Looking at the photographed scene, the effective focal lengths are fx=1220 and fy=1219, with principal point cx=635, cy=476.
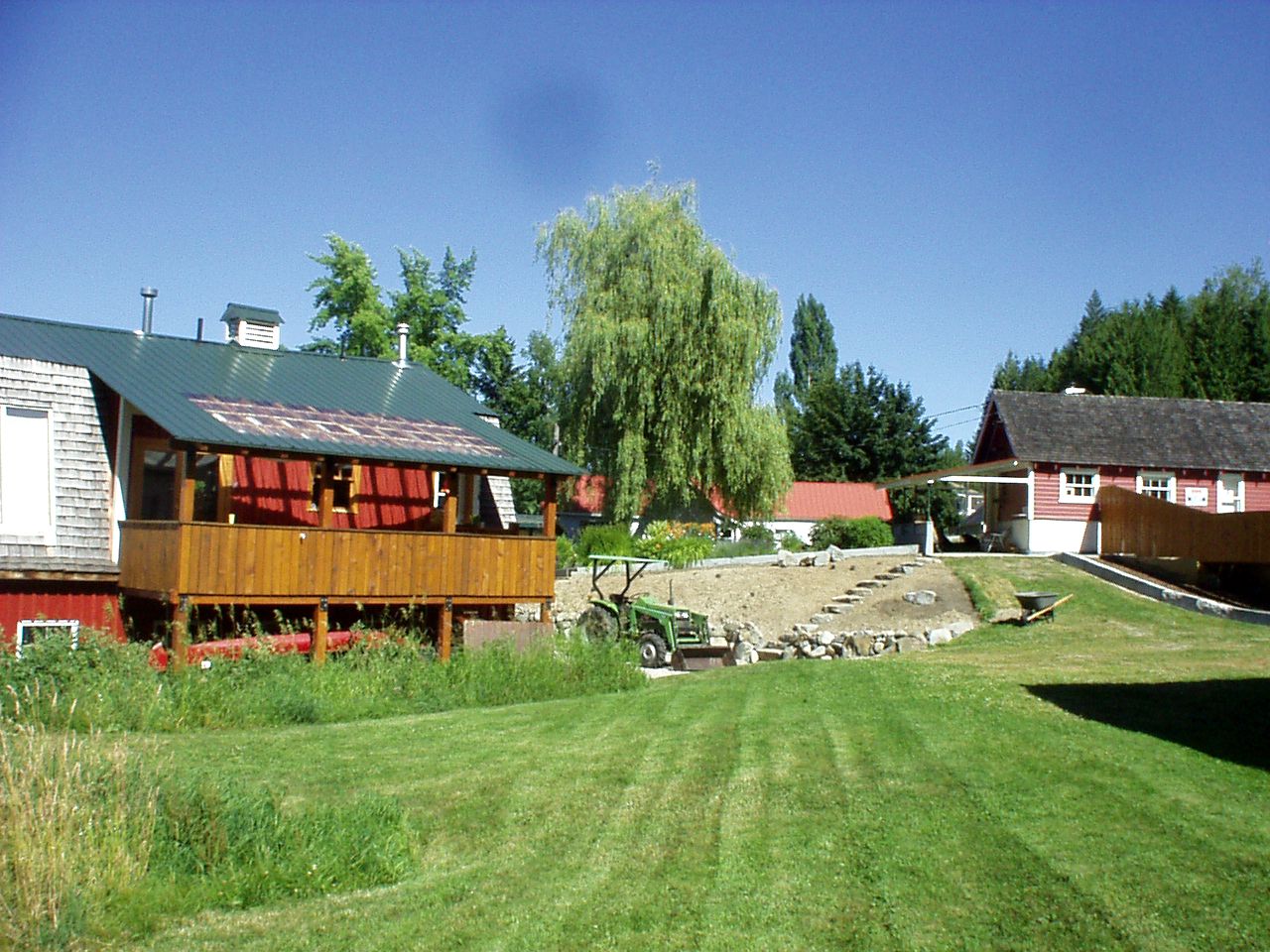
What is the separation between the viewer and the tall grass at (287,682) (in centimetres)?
1314

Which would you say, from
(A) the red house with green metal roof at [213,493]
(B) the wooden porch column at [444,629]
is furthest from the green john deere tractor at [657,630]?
(B) the wooden porch column at [444,629]

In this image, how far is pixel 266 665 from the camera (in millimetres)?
15367

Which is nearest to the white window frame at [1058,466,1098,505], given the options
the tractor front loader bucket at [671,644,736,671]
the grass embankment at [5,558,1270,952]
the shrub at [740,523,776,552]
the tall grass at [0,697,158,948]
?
the shrub at [740,523,776,552]

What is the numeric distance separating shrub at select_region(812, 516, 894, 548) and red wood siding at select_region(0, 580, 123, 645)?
22544 mm

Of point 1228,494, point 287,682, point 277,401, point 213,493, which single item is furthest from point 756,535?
point 287,682

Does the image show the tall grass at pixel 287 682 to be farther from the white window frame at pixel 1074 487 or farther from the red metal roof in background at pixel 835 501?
the red metal roof in background at pixel 835 501

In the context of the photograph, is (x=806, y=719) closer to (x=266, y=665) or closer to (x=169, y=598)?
(x=266, y=665)

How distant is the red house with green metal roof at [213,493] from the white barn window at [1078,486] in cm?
1815

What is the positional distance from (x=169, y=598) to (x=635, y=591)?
12.9 meters

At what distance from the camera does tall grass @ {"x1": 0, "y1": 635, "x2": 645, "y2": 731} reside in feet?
43.1

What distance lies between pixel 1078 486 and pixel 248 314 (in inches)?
888

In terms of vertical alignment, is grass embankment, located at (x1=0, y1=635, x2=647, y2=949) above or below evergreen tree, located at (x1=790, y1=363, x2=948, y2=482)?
below

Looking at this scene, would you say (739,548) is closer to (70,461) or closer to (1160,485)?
(1160,485)

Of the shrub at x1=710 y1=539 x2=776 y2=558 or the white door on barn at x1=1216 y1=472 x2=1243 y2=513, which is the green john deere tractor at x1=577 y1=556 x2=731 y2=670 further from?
the white door on barn at x1=1216 y1=472 x2=1243 y2=513
